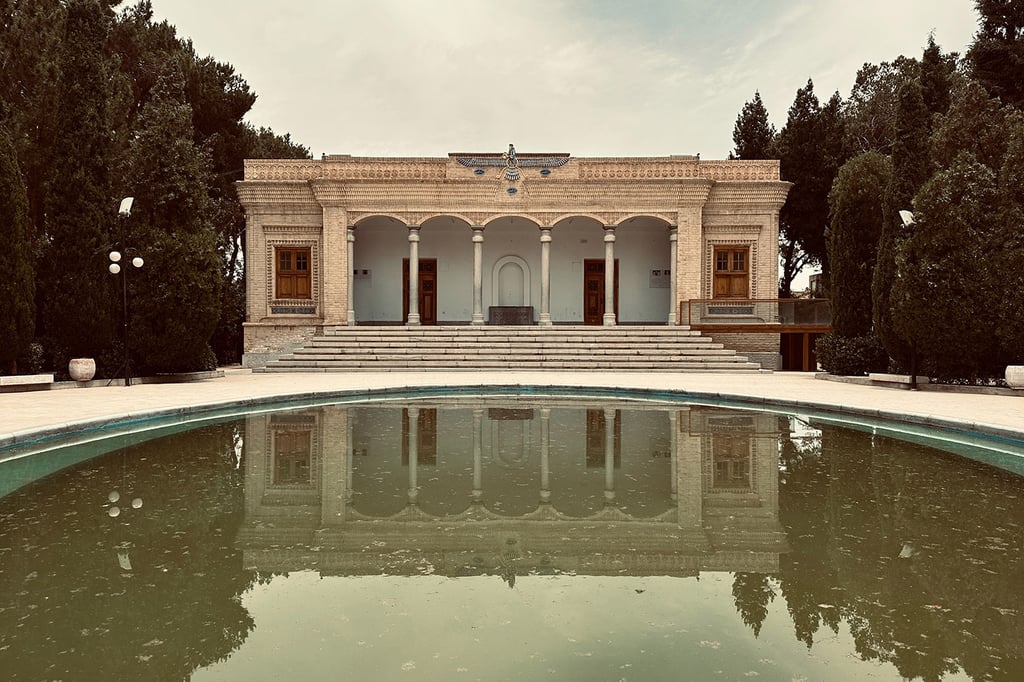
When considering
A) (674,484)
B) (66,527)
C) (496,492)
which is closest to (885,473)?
(674,484)

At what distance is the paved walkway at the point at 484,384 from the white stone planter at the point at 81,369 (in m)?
0.33

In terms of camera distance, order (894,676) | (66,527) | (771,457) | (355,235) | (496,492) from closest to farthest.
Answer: (894,676) < (66,527) < (496,492) < (771,457) < (355,235)

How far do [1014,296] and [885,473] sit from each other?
30.5 feet

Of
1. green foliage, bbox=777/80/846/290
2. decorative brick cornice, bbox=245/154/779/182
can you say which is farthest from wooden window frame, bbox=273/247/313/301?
green foliage, bbox=777/80/846/290

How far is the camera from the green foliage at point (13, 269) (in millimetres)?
13367

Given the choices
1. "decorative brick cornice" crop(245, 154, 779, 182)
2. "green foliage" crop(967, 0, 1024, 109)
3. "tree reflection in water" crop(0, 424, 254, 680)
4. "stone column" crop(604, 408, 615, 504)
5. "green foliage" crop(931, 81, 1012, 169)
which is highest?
"green foliage" crop(967, 0, 1024, 109)

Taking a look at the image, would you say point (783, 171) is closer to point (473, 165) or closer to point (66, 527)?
point (473, 165)

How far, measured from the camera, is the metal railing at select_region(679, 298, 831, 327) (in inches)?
842

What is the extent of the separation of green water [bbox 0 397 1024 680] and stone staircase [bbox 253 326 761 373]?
39.5 ft

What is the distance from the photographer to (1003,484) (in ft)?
19.2

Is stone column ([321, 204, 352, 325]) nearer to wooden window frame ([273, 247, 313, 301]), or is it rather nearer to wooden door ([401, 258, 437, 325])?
wooden window frame ([273, 247, 313, 301])

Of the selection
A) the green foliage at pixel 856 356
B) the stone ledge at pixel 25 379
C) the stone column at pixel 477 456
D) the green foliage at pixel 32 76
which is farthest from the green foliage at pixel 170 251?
the green foliage at pixel 856 356

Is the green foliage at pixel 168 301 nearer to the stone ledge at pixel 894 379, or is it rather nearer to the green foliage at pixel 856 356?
the green foliage at pixel 856 356

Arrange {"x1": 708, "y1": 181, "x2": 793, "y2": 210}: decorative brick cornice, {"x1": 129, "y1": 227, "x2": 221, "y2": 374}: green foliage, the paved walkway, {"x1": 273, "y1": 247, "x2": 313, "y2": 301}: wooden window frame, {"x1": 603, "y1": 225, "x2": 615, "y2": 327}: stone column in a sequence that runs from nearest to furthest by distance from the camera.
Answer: the paved walkway → {"x1": 129, "y1": 227, "x2": 221, "y2": 374}: green foliage → {"x1": 603, "y1": 225, "x2": 615, "y2": 327}: stone column → {"x1": 708, "y1": 181, "x2": 793, "y2": 210}: decorative brick cornice → {"x1": 273, "y1": 247, "x2": 313, "y2": 301}: wooden window frame
